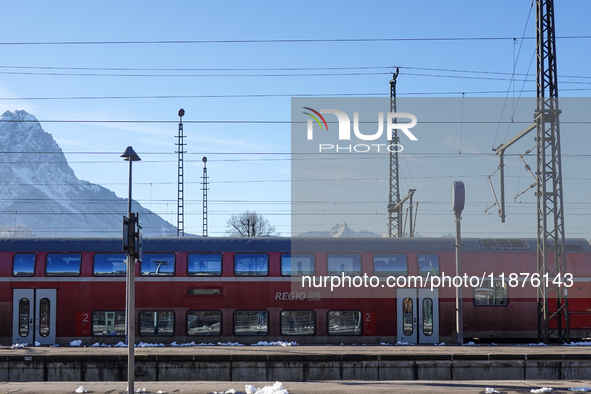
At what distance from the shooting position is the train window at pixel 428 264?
21.9 meters

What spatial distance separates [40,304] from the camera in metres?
21.6

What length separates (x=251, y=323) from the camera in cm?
2177

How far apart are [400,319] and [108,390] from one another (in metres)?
11.2

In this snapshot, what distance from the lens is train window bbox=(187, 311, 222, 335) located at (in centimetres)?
2170

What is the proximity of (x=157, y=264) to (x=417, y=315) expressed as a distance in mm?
9192

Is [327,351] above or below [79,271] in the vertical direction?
below

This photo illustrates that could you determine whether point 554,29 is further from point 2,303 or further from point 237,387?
point 2,303

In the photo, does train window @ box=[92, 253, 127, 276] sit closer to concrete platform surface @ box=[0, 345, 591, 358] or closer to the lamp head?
concrete platform surface @ box=[0, 345, 591, 358]


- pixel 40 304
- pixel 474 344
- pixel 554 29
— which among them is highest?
pixel 554 29

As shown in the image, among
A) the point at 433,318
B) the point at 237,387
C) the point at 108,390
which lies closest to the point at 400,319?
the point at 433,318

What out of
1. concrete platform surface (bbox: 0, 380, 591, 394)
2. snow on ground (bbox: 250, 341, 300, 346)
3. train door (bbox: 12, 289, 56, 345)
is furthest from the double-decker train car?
concrete platform surface (bbox: 0, 380, 591, 394)

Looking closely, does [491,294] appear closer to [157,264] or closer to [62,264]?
[157,264]

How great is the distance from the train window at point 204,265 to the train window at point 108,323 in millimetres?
2827

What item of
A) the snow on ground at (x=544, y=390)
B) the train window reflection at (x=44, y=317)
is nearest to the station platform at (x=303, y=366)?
the train window reflection at (x=44, y=317)
